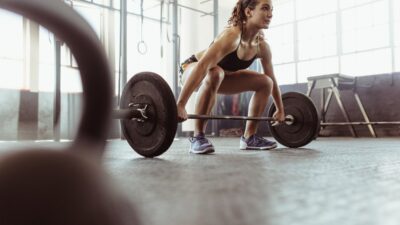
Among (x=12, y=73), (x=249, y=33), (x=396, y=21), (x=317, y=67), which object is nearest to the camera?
(x=249, y=33)

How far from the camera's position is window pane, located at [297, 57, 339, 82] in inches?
215

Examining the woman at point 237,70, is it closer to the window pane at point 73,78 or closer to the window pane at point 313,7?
the window pane at point 73,78

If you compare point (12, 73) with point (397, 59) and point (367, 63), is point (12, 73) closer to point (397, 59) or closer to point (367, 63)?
point (367, 63)

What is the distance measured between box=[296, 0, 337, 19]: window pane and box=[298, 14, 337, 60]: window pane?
3.5 inches

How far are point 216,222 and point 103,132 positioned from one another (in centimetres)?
21

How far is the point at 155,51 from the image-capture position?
5.79m

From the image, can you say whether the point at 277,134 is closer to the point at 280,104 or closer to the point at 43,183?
the point at 280,104

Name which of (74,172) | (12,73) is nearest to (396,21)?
(12,73)

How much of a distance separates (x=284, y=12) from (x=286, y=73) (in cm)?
103

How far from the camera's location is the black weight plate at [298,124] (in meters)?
2.09

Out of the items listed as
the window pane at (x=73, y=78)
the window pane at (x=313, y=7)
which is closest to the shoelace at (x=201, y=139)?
the window pane at (x=73, y=78)

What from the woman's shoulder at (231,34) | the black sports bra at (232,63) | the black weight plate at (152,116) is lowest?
the black weight plate at (152,116)

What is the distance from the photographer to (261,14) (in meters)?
1.85

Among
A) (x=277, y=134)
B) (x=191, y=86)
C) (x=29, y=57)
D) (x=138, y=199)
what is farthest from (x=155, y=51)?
(x=138, y=199)
